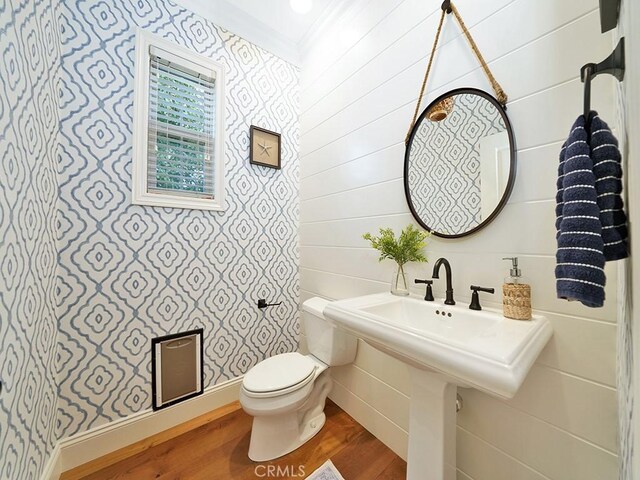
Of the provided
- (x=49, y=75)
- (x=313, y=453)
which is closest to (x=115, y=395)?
(x=313, y=453)

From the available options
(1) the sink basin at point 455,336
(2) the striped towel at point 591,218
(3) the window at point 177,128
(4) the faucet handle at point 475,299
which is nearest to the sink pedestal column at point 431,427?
(1) the sink basin at point 455,336

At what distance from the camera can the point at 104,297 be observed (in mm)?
1369

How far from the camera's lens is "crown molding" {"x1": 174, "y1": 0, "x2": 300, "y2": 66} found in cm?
167

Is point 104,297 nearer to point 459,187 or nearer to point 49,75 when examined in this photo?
point 49,75

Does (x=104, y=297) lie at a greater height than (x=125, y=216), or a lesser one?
lesser

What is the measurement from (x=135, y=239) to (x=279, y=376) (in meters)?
1.13

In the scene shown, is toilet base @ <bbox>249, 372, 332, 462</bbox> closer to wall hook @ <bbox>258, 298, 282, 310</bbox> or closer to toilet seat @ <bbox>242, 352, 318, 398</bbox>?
toilet seat @ <bbox>242, 352, 318, 398</bbox>

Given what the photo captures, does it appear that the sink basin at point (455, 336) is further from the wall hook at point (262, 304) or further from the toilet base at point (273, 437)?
the wall hook at point (262, 304)

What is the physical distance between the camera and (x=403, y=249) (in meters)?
1.22

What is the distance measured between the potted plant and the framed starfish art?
115 cm

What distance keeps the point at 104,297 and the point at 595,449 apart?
212cm

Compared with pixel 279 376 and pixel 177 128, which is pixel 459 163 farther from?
pixel 177 128


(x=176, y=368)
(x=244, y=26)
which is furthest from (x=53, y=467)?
(x=244, y=26)

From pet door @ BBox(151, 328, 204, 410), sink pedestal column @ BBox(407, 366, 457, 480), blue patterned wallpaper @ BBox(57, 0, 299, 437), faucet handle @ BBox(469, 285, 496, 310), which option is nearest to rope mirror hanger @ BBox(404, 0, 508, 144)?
faucet handle @ BBox(469, 285, 496, 310)
